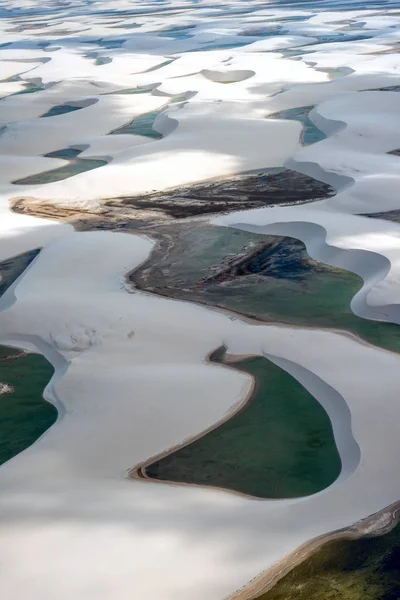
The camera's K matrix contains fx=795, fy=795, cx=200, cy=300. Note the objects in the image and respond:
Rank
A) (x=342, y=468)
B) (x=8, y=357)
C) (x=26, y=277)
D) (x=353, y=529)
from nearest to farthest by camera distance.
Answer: (x=353, y=529) → (x=342, y=468) → (x=8, y=357) → (x=26, y=277)

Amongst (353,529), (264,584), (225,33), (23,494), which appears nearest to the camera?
(264,584)

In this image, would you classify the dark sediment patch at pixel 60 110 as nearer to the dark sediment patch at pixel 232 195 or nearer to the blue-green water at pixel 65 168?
the blue-green water at pixel 65 168

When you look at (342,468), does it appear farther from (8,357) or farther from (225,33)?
(225,33)

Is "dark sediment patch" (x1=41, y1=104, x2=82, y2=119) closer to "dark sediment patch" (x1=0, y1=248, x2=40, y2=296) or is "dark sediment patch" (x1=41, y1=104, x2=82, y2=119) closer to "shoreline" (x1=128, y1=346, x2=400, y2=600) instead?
"dark sediment patch" (x1=0, y1=248, x2=40, y2=296)

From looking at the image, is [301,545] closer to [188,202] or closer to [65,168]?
[188,202]

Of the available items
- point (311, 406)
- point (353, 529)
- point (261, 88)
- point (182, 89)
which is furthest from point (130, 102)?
point (353, 529)

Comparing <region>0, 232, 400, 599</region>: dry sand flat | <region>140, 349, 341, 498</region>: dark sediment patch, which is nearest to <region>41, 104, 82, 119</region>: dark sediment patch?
<region>0, 232, 400, 599</region>: dry sand flat

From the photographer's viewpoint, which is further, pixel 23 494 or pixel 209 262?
pixel 209 262
